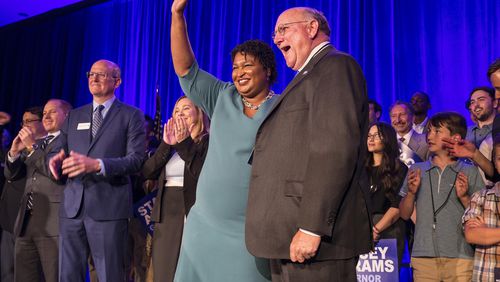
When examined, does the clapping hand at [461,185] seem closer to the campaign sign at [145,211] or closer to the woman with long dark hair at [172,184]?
the woman with long dark hair at [172,184]

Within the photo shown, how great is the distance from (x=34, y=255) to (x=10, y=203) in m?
0.76

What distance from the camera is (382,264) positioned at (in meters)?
3.77

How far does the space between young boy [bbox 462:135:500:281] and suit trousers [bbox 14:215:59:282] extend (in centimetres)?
282

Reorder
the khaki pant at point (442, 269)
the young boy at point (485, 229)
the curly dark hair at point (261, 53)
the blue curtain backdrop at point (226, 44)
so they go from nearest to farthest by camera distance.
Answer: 1. the curly dark hair at point (261, 53)
2. the young boy at point (485, 229)
3. the khaki pant at point (442, 269)
4. the blue curtain backdrop at point (226, 44)

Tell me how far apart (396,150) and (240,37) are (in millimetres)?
3854

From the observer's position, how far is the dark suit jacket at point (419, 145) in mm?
4633

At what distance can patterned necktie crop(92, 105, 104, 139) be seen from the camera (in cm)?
386

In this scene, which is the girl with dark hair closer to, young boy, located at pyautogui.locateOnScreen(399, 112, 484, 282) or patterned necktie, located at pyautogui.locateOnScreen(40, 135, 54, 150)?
young boy, located at pyautogui.locateOnScreen(399, 112, 484, 282)

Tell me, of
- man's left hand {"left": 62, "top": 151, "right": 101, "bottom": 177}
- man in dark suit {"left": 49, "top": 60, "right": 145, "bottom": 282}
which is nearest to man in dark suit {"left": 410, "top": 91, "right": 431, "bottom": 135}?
man in dark suit {"left": 49, "top": 60, "right": 145, "bottom": 282}

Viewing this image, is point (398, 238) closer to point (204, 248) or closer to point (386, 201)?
point (386, 201)

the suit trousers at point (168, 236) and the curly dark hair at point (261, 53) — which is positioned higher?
the curly dark hair at point (261, 53)

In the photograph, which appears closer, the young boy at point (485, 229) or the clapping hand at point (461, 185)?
the young boy at point (485, 229)

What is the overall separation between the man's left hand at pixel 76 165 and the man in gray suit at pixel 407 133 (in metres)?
2.44

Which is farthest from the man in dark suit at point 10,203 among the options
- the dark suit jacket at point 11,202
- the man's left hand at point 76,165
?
the man's left hand at point 76,165
